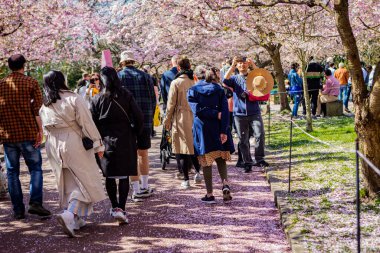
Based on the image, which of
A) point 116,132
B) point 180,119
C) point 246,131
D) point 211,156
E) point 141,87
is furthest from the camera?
point 246,131

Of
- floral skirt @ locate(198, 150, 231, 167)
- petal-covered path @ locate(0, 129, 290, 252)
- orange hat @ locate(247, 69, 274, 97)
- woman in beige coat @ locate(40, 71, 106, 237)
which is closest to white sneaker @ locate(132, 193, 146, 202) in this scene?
petal-covered path @ locate(0, 129, 290, 252)

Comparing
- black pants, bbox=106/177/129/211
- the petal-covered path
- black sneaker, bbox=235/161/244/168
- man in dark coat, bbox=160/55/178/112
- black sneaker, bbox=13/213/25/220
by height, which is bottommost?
the petal-covered path

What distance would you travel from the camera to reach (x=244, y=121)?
8336 mm

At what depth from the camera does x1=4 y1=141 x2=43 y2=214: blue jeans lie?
19.8 feet

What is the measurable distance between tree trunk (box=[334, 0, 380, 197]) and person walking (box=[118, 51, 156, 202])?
9.18 feet

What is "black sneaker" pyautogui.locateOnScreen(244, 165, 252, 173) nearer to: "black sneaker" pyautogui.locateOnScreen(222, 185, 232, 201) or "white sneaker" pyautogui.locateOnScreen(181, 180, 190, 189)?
"white sneaker" pyautogui.locateOnScreen(181, 180, 190, 189)

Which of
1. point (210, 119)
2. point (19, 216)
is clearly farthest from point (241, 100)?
point (19, 216)

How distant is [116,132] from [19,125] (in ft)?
4.20

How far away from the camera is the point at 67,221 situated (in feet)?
16.8

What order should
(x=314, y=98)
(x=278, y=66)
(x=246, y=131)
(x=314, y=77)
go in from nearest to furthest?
(x=246, y=131) → (x=314, y=77) → (x=314, y=98) → (x=278, y=66)

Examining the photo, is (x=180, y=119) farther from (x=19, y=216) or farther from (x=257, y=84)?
(x=19, y=216)

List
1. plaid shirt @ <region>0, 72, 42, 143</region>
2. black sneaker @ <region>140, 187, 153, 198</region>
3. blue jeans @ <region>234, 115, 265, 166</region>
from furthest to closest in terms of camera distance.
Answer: blue jeans @ <region>234, 115, 265, 166</region> < black sneaker @ <region>140, 187, 153, 198</region> < plaid shirt @ <region>0, 72, 42, 143</region>

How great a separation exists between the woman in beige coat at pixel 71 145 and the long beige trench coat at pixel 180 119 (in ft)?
7.20

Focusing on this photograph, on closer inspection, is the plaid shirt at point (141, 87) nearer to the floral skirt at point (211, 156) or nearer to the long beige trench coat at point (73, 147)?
the floral skirt at point (211, 156)
